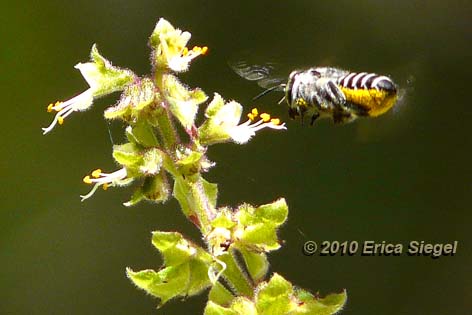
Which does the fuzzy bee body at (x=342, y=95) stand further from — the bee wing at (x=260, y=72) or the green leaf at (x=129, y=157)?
the green leaf at (x=129, y=157)

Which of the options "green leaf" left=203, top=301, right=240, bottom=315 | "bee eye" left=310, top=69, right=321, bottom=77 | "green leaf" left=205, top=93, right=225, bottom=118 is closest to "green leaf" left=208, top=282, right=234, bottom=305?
"green leaf" left=203, top=301, right=240, bottom=315

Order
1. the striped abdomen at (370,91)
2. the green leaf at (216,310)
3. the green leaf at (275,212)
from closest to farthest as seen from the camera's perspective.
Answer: the green leaf at (216,310), the green leaf at (275,212), the striped abdomen at (370,91)

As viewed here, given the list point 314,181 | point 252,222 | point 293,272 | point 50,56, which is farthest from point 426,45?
point 252,222

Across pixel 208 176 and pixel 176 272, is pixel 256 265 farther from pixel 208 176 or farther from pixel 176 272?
pixel 208 176

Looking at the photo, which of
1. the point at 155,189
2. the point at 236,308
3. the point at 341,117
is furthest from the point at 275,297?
the point at 341,117

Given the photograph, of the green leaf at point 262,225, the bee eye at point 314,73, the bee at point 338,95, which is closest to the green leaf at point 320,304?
the green leaf at point 262,225

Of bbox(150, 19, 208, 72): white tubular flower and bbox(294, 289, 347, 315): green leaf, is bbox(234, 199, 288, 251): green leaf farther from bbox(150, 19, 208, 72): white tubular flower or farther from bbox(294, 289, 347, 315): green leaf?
bbox(150, 19, 208, 72): white tubular flower
